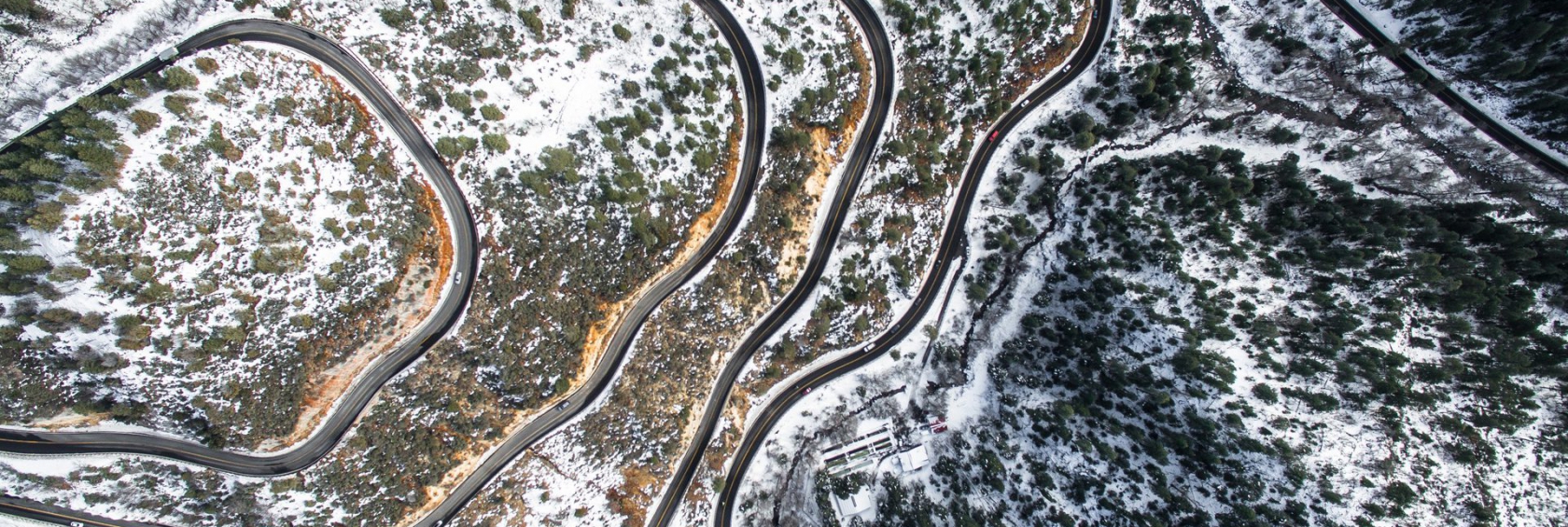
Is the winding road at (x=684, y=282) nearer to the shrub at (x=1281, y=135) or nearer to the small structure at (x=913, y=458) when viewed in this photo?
the small structure at (x=913, y=458)

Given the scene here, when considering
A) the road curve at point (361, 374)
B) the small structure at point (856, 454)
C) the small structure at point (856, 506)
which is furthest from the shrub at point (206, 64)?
the small structure at point (856, 506)

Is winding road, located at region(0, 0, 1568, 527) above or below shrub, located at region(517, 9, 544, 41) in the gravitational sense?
below

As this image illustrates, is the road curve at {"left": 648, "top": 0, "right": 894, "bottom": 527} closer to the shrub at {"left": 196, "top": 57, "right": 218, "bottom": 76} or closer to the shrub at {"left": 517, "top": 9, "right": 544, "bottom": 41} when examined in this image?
the shrub at {"left": 517, "top": 9, "right": 544, "bottom": 41}

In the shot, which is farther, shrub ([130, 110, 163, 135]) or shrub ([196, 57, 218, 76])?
shrub ([196, 57, 218, 76])

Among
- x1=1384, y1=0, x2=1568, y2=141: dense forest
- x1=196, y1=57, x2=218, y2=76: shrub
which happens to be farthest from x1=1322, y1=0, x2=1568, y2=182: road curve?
x1=196, y1=57, x2=218, y2=76: shrub

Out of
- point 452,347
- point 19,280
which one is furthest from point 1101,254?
point 19,280

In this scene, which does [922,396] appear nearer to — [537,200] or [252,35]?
[537,200]

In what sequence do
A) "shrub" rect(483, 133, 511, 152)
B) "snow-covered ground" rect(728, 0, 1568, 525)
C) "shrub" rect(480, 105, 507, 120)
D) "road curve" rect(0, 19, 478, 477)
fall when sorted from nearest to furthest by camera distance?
"road curve" rect(0, 19, 478, 477)
"shrub" rect(480, 105, 507, 120)
"shrub" rect(483, 133, 511, 152)
"snow-covered ground" rect(728, 0, 1568, 525)
